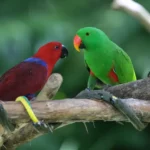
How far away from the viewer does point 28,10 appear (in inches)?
79.1

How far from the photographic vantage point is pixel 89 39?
1156mm

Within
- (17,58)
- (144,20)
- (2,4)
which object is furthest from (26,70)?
(2,4)

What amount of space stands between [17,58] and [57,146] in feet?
1.44

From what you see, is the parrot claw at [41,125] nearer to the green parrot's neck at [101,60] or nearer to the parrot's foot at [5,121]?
the parrot's foot at [5,121]

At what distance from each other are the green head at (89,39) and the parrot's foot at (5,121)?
390 millimetres

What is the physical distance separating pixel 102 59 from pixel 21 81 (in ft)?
0.91

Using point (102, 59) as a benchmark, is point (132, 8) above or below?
above

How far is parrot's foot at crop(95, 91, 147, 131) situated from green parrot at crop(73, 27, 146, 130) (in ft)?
0.88

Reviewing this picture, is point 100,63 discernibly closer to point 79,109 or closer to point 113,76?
point 113,76

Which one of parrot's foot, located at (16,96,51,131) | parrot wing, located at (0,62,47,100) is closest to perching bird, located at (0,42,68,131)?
parrot wing, located at (0,62,47,100)

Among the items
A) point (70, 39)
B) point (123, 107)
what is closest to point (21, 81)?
point (123, 107)

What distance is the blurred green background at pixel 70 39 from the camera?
186 centimetres

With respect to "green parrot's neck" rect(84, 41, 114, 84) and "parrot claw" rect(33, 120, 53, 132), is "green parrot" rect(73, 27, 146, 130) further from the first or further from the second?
"parrot claw" rect(33, 120, 53, 132)

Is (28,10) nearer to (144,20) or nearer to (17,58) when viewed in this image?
(17,58)
